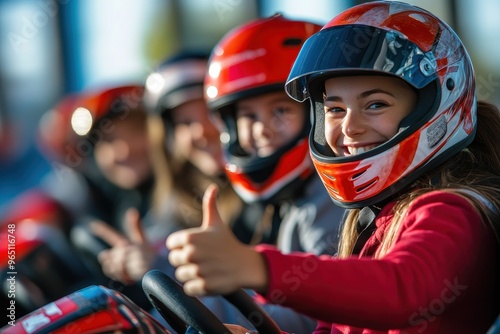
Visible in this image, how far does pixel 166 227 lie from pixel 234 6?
455 centimetres

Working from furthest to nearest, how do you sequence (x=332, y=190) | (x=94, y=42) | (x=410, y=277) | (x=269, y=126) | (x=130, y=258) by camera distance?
(x=94, y=42), (x=130, y=258), (x=269, y=126), (x=332, y=190), (x=410, y=277)

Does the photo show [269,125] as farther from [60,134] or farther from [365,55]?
[60,134]

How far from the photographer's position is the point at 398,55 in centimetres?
201

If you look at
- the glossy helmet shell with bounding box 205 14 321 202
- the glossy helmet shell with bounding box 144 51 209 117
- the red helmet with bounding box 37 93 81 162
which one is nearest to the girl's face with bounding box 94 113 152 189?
the glossy helmet shell with bounding box 144 51 209 117

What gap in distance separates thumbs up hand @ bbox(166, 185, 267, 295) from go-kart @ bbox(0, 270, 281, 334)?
43cm

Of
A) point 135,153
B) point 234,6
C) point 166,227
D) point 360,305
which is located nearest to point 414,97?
point 360,305

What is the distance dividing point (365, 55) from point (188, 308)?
669mm

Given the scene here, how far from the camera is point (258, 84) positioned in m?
3.55

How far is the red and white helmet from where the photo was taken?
6.57 ft

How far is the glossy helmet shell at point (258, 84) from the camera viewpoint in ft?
11.5

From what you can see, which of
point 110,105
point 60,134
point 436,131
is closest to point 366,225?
point 436,131

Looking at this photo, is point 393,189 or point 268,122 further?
point 268,122

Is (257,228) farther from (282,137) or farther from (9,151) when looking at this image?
(9,151)

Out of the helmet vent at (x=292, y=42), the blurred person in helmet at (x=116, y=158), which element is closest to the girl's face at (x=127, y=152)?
the blurred person in helmet at (x=116, y=158)
